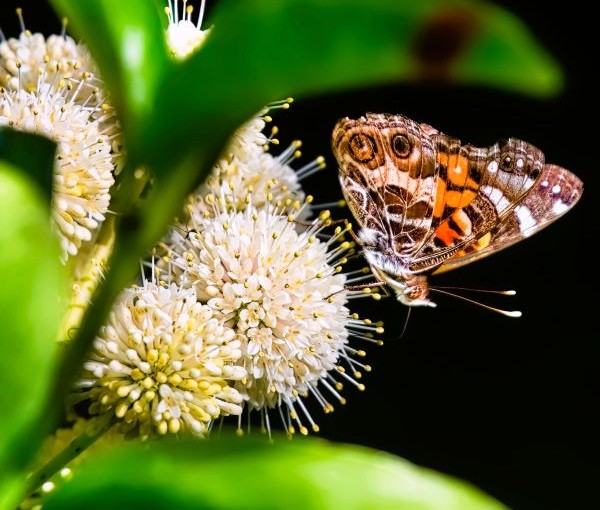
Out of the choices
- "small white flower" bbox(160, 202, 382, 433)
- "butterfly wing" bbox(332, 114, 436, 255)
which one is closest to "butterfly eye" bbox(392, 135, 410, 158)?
"butterfly wing" bbox(332, 114, 436, 255)

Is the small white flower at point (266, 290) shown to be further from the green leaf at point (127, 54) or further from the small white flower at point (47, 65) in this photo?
the green leaf at point (127, 54)

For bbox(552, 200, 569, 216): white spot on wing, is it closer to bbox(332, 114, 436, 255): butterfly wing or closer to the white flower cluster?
bbox(332, 114, 436, 255): butterfly wing

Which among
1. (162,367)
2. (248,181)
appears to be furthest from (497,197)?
(162,367)

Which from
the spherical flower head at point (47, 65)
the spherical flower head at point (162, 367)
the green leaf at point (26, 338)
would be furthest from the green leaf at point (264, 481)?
the spherical flower head at point (47, 65)

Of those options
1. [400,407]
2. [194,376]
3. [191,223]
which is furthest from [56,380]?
[400,407]

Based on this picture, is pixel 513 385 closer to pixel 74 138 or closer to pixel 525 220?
pixel 525 220
